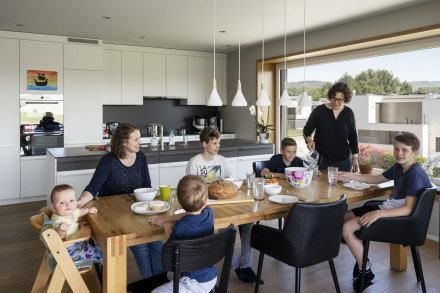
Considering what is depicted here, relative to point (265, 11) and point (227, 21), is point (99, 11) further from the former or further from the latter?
point (265, 11)

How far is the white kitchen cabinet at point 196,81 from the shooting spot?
6977 millimetres

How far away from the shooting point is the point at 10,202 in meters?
5.51

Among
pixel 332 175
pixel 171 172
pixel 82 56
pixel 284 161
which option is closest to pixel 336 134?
pixel 284 161

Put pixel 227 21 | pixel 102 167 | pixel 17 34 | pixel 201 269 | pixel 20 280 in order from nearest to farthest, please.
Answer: pixel 201 269, pixel 102 167, pixel 20 280, pixel 227 21, pixel 17 34

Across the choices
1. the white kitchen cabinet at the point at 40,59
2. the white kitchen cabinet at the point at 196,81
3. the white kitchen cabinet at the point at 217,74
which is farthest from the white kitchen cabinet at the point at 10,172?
the white kitchen cabinet at the point at 217,74

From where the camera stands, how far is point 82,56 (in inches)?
227

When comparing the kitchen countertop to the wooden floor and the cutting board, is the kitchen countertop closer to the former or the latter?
the wooden floor

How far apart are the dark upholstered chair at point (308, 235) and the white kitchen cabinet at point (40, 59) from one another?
449cm

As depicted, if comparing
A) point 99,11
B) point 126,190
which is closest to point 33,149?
point 99,11

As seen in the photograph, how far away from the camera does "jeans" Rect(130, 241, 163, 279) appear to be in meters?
2.59

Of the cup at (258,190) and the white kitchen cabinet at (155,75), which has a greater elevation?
the white kitchen cabinet at (155,75)

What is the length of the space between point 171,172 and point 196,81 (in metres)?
2.77

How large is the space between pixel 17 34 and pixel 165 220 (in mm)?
4602

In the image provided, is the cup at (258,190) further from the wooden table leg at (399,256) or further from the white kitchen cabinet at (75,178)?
the white kitchen cabinet at (75,178)
